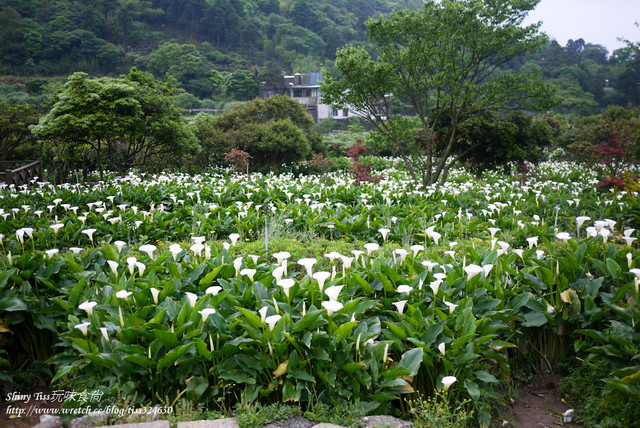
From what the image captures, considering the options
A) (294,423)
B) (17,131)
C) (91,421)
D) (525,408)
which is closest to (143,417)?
(91,421)

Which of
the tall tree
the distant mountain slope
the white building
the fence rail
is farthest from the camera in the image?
the white building

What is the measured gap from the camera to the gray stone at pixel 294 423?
7.38 feet

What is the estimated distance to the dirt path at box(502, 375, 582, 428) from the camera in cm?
270

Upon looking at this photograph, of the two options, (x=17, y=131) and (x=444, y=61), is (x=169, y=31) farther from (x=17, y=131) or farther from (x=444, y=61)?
(x=444, y=61)

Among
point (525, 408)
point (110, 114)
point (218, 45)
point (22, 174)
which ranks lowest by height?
point (525, 408)

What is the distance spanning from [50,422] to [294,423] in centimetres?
142

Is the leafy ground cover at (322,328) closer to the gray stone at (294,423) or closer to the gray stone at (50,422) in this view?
the gray stone at (294,423)

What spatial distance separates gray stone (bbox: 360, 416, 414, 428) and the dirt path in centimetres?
89

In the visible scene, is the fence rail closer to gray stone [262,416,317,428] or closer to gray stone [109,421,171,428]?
gray stone [109,421,171,428]

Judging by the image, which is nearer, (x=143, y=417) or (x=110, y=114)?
(x=143, y=417)

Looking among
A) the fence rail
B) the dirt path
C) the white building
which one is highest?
the white building

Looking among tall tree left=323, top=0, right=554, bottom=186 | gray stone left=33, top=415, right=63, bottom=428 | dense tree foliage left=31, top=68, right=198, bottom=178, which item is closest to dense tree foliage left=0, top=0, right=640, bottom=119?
tall tree left=323, top=0, right=554, bottom=186

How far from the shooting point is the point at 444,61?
11641 mm

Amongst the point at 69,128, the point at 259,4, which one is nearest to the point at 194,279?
the point at 69,128
